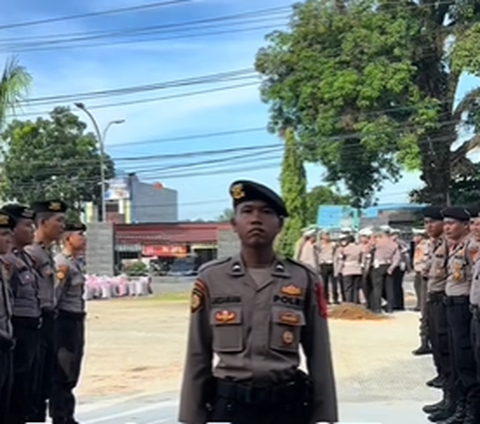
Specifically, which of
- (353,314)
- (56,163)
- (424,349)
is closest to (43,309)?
(424,349)

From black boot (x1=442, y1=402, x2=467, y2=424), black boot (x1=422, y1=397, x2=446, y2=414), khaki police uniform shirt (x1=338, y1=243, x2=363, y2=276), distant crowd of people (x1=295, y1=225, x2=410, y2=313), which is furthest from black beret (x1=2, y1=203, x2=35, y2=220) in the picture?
khaki police uniform shirt (x1=338, y1=243, x2=363, y2=276)

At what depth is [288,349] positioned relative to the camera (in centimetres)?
342

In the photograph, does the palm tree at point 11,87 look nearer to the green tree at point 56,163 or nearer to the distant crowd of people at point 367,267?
the distant crowd of people at point 367,267

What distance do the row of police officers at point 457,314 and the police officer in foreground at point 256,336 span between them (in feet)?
10.2

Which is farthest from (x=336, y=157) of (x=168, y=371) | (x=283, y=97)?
(x=168, y=371)

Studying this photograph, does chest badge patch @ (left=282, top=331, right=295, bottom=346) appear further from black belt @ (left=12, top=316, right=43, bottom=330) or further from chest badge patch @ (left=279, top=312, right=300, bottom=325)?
black belt @ (left=12, top=316, right=43, bottom=330)

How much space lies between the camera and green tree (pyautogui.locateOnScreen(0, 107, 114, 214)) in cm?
5162

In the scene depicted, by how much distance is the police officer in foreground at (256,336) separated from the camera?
133 inches

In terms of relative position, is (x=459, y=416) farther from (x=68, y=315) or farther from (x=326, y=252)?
(x=326, y=252)

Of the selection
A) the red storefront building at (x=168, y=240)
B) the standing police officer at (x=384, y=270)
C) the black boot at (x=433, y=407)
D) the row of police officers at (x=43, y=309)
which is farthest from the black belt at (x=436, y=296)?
the red storefront building at (x=168, y=240)

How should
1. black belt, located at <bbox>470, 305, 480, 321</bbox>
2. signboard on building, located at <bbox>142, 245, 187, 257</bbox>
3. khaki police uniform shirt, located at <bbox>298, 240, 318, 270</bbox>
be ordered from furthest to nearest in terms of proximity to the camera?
signboard on building, located at <bbox>142, 245, 187, 257</bbox>
khaki police uniform shirt, located at <bbox>298, 240, 318, 270</bbox>
black belt, located at <bbox>470, 305, 480, 321</bbox>

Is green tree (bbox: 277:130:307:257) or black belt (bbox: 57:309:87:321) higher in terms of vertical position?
green tree (bbox: 277:130:307:257)

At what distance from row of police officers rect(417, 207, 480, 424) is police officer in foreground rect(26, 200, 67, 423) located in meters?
3.02

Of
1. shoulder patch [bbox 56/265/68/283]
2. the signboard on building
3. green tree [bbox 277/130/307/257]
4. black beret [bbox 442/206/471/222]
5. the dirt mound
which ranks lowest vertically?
the dirt mound
